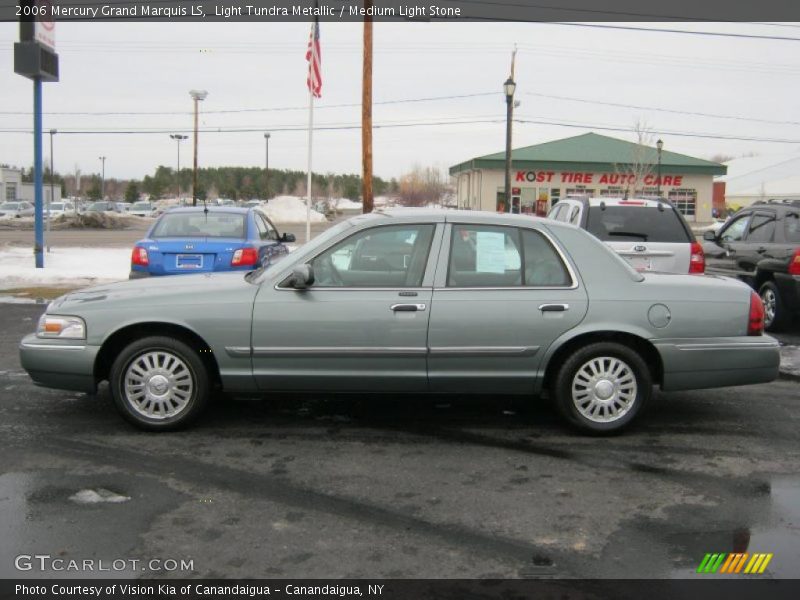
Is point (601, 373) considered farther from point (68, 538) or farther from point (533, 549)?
point (68, 538)

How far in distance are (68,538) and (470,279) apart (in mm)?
2950

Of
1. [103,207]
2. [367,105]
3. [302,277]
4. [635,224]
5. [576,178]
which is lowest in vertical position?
[302,277]

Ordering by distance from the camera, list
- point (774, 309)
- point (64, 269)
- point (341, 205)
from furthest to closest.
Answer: point (341, 205) < point (64, 269) < point (774, 309)

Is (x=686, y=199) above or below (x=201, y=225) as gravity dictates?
above

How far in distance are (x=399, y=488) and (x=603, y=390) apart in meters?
1.75

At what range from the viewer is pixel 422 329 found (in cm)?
536

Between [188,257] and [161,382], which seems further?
[188,257]

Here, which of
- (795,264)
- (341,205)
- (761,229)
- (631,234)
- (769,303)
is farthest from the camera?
(341,205)

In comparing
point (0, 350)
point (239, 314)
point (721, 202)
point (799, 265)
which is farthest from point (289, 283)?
point (721, 202)

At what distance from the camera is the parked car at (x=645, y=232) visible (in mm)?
8891

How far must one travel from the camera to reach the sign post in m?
15.0

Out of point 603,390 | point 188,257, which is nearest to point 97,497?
point 603,390

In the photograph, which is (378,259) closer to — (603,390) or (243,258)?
(603,390)

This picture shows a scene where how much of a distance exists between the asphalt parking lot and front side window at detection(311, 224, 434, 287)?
108 cm
